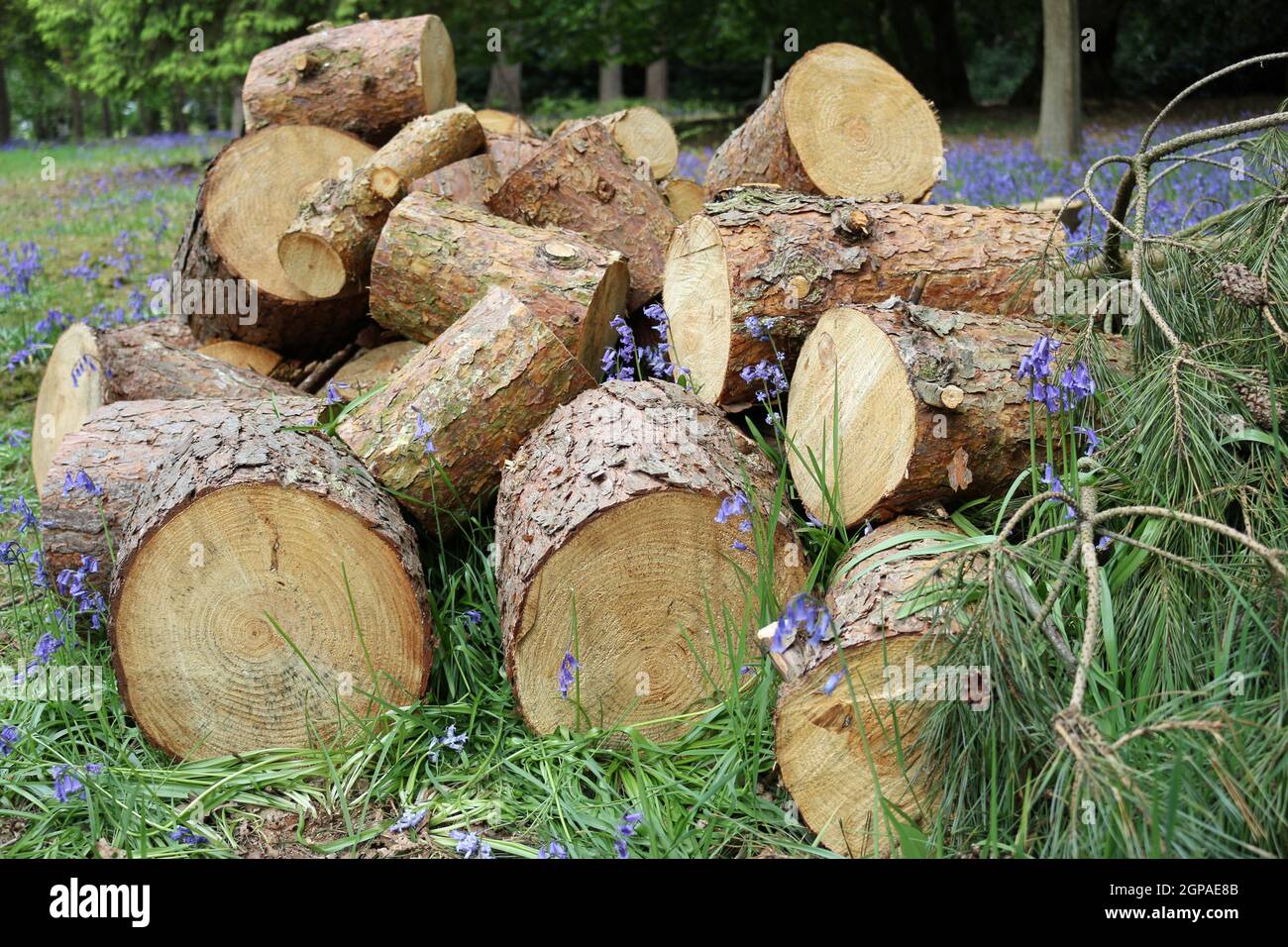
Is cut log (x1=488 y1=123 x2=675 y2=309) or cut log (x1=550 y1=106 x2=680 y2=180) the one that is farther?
cut log (x1=550 y1=106 x2=680 y2=180)

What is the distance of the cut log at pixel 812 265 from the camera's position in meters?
3.26

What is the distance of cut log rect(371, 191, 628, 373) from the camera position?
11.4 ft

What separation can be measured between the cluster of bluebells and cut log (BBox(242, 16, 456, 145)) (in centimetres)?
350

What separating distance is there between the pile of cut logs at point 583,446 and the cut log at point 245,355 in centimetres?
41

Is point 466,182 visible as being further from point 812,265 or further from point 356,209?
point 812,265

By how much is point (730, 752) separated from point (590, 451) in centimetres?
82

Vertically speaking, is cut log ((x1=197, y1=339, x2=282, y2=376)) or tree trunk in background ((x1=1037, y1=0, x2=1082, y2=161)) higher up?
tree trunk in background ((x1=1037, y1=0, x2=1082, y2=161))

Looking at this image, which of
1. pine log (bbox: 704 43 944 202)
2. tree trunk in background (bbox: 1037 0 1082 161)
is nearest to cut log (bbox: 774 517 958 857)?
pine log (bbox: 704 43 944 202)

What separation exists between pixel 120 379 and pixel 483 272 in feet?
5.44

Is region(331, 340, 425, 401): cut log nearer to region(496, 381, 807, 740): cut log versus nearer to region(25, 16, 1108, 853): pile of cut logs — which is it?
region(25, 16, 1108, 853): pile of cut logs

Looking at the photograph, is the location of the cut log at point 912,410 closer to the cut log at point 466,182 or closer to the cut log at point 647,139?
the cut log at point 466,182

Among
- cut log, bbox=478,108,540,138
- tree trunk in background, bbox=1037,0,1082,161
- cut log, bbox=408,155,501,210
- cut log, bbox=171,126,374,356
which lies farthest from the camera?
tree trunk in background, bbox=1037,0,1082,161

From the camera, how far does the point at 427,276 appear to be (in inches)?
144

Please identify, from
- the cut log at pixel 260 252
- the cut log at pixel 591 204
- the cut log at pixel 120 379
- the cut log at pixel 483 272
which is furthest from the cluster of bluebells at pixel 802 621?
the cut log at pixel 260 252
